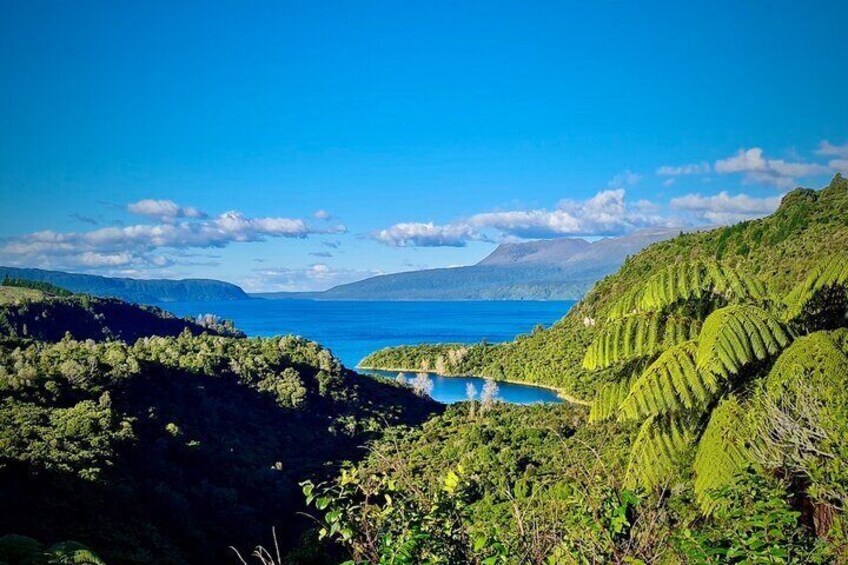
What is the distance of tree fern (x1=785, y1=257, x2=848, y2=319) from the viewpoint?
372cm

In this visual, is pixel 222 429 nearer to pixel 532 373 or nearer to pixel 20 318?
pixel 20 318

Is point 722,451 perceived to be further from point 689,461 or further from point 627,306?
point 627,306

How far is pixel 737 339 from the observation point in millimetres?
3525

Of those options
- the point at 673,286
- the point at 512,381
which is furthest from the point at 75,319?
the point at 673,286

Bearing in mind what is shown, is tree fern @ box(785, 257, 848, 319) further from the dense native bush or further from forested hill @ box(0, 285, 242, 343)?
forested hill @ box(0, 285, 242, 343)

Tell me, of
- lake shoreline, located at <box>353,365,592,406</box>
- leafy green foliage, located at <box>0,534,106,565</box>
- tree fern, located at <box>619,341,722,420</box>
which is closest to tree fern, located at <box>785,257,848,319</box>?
tree fern, located at <box>619,341,722,420</box>

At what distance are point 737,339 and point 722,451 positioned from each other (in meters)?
0.64

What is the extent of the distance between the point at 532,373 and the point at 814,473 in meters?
86.7

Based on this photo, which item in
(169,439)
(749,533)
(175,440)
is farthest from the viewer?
(175,440)

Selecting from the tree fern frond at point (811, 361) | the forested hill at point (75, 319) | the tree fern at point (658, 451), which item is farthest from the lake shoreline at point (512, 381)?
the tree fern frond at point (811, 361)

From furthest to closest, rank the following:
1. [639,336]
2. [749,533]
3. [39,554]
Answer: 1. [39,554]
2. [639,336]
3. [749,533]

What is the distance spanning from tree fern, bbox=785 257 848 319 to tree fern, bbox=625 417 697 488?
103 centimetres

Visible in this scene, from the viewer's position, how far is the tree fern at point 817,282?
12.2 ft

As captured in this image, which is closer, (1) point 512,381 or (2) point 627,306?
(2) point 627,306
